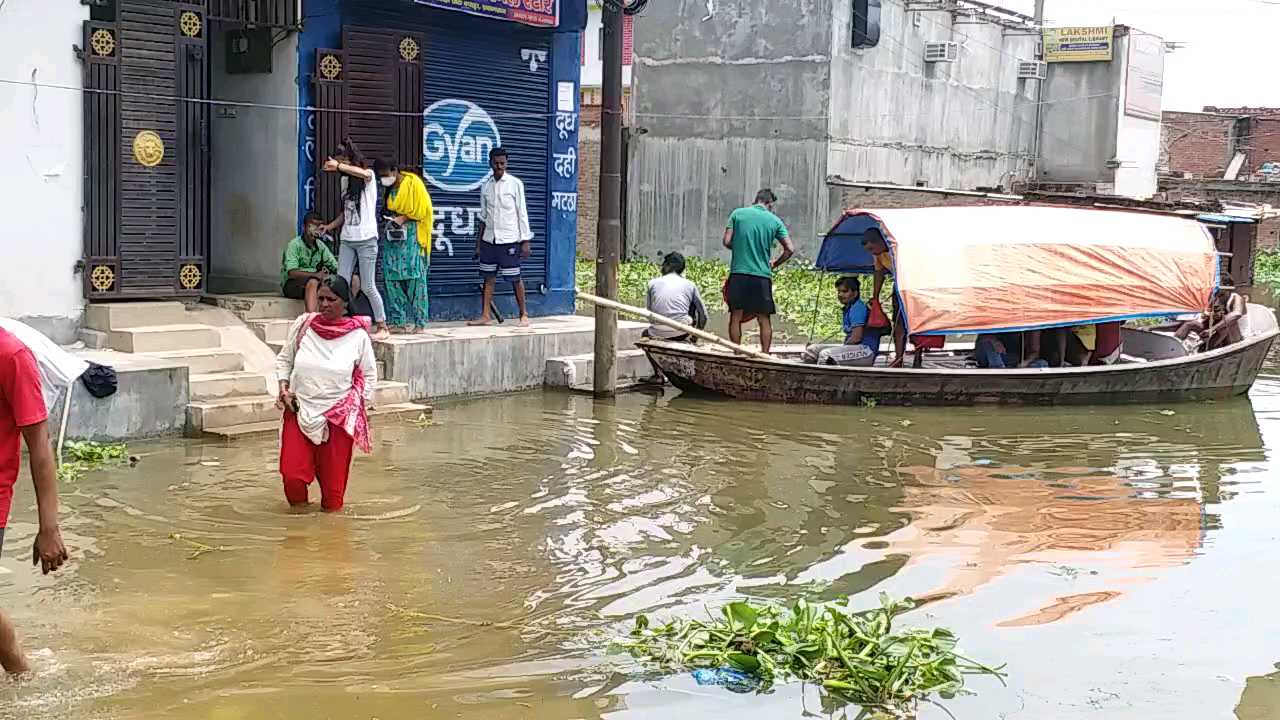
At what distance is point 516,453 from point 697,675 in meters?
4.97

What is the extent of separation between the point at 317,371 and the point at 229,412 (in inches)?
123

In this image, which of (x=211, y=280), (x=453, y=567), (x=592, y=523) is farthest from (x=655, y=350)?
(x=453, y=567)

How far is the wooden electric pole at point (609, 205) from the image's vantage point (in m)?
12.6

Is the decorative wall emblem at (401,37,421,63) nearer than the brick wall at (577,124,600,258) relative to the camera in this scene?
Yes

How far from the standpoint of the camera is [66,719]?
473cm

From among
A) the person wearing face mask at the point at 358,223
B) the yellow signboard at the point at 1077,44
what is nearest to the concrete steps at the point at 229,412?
the person wearing face mask at the point at 358,223

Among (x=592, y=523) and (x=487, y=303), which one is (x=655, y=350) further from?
(x=592, y=523)

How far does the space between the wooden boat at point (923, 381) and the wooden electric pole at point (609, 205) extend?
1.36 ft

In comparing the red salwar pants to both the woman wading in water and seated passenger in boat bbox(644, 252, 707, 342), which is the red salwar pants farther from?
seated passenger in boat bbox(644, 252, 707, 342)

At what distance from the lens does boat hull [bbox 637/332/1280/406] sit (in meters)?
12.7

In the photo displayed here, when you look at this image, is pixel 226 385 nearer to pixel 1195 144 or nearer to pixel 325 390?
pixel 325 390

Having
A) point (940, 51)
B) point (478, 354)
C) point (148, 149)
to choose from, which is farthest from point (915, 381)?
point (940, 51)

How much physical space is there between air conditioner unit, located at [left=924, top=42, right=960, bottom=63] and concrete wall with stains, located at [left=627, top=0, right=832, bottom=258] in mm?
4042

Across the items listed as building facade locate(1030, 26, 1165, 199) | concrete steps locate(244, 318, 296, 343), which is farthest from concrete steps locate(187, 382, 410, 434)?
building facade locate(1030, 26, 1165, 199)
